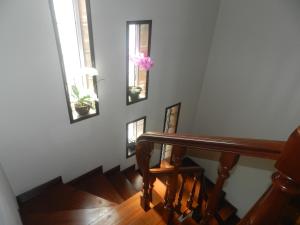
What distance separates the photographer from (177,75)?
3059 mm

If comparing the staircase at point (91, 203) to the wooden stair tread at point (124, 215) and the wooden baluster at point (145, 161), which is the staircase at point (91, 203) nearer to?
the wooden stair tread at point (124, 215)

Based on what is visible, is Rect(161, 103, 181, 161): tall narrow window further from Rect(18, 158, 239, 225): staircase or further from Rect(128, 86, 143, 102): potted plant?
Rect(18, 158, 239, 225): staircase

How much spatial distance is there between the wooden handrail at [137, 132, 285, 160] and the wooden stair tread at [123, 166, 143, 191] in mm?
2363

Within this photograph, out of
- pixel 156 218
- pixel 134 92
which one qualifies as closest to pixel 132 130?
pixel 134 92

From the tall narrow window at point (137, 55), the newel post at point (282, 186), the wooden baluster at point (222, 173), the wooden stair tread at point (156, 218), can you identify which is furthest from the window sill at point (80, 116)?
the newel post at point (282, 186)

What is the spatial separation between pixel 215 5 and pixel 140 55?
1.40m

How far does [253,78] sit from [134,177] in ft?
7.73

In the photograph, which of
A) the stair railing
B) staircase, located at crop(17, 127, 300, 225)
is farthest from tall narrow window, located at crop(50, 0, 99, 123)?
the stair railing

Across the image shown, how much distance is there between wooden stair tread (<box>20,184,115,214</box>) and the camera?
7.46ft

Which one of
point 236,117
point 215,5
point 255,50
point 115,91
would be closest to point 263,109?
point 236,117

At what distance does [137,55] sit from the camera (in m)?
2.37

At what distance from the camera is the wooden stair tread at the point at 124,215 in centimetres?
158

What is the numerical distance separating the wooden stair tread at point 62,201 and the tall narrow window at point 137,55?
49.4 inches

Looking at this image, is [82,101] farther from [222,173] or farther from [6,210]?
[222,173]
